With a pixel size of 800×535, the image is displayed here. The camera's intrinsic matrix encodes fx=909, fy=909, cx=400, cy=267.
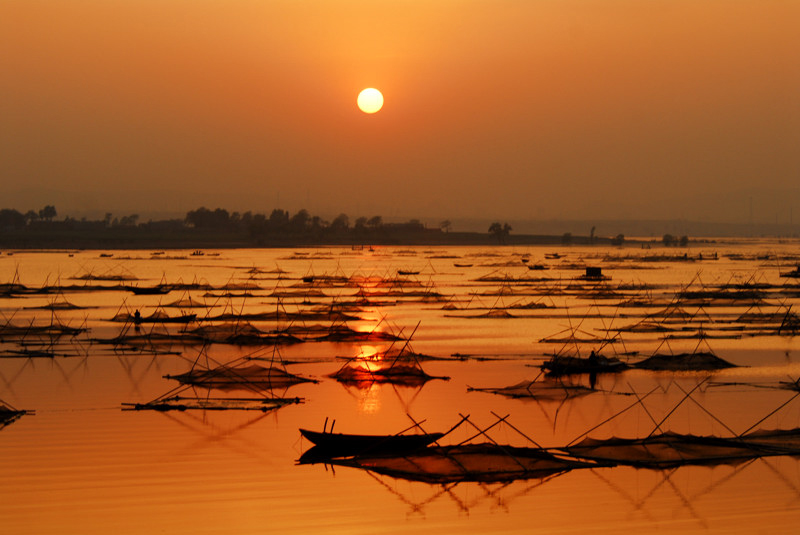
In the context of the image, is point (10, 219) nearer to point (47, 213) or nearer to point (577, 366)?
point (47, 213)

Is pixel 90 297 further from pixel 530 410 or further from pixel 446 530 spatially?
pixel 446 530

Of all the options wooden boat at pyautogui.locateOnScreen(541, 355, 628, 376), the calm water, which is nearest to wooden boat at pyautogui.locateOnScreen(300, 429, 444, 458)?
the calm water

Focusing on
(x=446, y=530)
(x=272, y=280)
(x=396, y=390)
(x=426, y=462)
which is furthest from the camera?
(x=272, y=280)

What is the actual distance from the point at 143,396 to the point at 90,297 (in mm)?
25973

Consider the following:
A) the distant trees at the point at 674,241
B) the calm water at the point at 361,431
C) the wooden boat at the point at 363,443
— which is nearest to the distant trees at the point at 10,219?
the distant trees at the point at 674,241

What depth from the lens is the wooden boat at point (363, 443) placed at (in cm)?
1097

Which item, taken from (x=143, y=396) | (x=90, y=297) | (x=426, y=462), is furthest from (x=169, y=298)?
(x=426, y=462)

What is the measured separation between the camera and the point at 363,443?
11250 millimetres

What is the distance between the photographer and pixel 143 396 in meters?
16.3

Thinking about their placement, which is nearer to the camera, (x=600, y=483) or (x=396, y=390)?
(x=600, y=483)

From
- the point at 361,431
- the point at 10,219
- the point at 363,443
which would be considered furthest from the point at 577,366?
the point at 10,219

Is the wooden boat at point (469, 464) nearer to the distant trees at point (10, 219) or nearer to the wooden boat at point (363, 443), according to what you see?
the wooden boat at point (363, 443)

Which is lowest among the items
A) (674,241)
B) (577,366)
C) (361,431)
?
(674,241)

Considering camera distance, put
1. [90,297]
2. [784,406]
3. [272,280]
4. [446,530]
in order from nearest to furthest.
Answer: [446,530] < [784,406] < [90,297] < [272,280]
